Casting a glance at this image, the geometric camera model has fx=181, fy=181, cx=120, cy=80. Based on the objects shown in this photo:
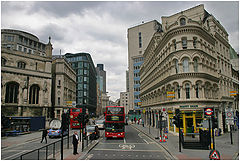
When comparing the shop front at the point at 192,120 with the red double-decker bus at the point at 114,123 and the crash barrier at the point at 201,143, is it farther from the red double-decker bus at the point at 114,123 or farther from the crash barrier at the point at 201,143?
the red double-decker bus at the point at 114,123

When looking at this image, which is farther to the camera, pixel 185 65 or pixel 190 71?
pixel 185 65

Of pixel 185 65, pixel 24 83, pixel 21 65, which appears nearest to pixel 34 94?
pixel 24 83

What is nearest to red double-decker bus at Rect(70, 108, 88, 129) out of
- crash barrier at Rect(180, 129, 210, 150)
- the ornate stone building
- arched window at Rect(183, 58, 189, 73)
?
the ornate stone building

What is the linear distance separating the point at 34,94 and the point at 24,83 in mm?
4263

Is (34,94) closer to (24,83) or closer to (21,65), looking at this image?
(24,83)

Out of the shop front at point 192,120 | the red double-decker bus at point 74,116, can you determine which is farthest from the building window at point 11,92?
the shop front at point 192,120

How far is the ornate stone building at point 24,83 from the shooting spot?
3794 centimetres

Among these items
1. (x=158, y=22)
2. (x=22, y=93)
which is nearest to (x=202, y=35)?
(x=22, y=93)

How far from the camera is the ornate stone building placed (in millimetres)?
37938

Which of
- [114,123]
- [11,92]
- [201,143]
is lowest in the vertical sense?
[201,143]

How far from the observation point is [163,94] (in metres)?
31.5

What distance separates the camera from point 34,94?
1714 inches

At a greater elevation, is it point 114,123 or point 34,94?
point 34,94

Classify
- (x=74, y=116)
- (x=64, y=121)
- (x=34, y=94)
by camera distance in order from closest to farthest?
1. (x=64, y=121)
2. (x=74, y=116)
3. (x=34, y=94)
